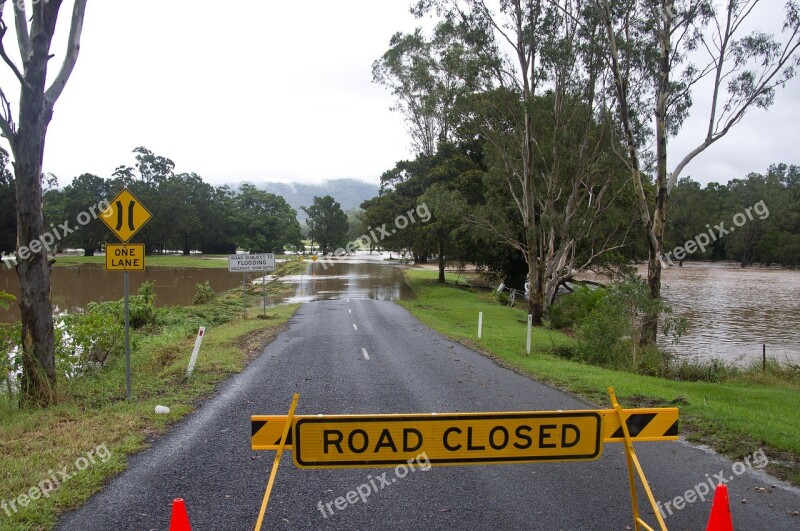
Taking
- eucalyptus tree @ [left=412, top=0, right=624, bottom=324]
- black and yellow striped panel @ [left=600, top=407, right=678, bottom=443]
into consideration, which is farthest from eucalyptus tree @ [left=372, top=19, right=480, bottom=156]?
black and yellow striped panel @ [left=600, top=407, right=678, bottom=443]

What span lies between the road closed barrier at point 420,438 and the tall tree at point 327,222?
344 ft

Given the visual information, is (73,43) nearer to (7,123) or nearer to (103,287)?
(7,123)

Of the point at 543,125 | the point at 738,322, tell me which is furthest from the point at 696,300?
the point at 543,125

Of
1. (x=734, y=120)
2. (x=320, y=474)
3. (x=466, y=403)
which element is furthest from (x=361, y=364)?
(x=734, y=120)

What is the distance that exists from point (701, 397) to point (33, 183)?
1131 cm

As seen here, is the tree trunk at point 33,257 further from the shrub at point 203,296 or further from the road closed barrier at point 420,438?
the shrub at point 203,296

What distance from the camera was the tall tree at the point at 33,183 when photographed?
787 cm

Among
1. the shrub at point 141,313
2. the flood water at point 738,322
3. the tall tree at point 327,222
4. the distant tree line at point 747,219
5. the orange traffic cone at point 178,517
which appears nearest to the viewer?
the orange traffic cone at point 178,517

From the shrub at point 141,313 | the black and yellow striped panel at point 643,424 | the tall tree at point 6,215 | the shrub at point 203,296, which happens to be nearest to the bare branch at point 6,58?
the black and yellow striped panel at point 643,424

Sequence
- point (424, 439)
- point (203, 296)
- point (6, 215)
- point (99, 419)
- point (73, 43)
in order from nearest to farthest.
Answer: point (424, 439)
point (99, 419)
point (73, 43)
point (203, 296)
point (6, 215)

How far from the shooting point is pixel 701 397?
31.3 ft

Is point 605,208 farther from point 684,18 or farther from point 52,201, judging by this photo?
point 52,201

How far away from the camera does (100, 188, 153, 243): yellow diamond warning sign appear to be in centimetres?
821

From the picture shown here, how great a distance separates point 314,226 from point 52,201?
44996 millimetres
